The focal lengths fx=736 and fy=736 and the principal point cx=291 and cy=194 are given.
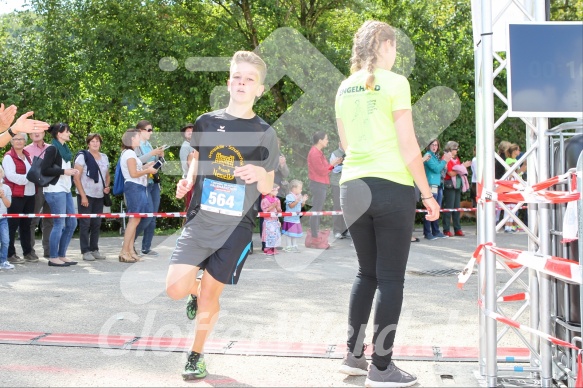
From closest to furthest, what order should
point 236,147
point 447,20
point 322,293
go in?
point 236,147 → point 322,293 → point 447,20

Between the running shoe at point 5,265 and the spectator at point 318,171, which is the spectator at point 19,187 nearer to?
the running shoe at point 5,265

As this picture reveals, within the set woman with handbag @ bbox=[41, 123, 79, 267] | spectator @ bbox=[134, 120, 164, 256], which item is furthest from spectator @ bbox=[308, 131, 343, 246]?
woman with handbag @ bbox=[41, 123, 79, 267]

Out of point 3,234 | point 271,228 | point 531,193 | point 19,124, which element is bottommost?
point 271,228

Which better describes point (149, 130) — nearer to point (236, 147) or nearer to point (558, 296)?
point (236, 147)

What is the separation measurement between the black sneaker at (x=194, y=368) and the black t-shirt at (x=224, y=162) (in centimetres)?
84

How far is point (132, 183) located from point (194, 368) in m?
6.23

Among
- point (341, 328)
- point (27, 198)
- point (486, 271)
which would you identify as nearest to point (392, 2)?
point (27, 198)

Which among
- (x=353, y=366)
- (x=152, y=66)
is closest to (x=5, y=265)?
(x=353, y=366)

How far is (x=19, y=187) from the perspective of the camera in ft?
34.3

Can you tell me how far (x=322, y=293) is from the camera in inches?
299

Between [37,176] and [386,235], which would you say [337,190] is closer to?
[37,176]

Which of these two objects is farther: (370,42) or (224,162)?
(224,162)

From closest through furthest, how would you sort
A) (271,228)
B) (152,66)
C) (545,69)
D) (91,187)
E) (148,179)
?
(545,69), (91,187), (148,179), (271,228), (152,66)

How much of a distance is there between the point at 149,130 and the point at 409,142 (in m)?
7.21
